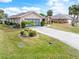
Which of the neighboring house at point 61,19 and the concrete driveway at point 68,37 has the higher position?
the neighboring house at point 61,19

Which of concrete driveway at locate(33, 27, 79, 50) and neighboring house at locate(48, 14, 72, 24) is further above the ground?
neighboring house at locate(48, 14, 72, 24)

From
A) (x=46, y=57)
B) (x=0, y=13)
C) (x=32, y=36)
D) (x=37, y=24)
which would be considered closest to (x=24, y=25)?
(x=37, y=24)

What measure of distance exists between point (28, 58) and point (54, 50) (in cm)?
810

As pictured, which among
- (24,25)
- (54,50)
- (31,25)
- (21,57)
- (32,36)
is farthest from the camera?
(31,25)

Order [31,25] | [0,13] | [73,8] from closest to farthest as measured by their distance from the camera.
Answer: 1. [31,25]
2. [73,8]
3. [0,13]

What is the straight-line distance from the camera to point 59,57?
962 centimetres

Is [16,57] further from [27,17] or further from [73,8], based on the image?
[73,8]

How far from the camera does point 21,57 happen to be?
9398 mm

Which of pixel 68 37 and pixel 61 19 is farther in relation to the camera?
pixel 61 19

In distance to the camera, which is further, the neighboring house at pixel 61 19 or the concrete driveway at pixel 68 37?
the neighboring house at pixel 61 19

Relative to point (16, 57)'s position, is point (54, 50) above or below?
below

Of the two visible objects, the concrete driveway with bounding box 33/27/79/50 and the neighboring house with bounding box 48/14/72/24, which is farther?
the neighboring house with bounding box 48/14/72/24

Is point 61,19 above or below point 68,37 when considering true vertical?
above

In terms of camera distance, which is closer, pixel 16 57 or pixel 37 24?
pixel 16 57
